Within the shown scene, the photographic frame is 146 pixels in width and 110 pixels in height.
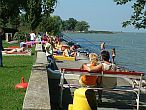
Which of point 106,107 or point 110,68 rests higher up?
point 110,68

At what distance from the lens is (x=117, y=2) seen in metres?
9.35

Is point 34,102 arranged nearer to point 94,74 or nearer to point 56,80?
point 94,74

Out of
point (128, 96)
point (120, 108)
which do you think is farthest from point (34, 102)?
point (128, 96)

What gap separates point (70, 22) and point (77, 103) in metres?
166

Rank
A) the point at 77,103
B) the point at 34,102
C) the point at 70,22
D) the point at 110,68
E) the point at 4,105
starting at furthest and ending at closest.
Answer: the point at 70,22 < the point at 110,68 < the point at 4,105 < the point at 77,103 < the point at 34,102

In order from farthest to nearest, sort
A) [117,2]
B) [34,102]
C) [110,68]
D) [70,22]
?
[70,22]
[110,68]
[117,2]
[34,102]

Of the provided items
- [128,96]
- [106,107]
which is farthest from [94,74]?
[128,96]

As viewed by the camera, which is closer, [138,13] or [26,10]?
[138,13]

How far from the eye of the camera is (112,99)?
35.1 feet

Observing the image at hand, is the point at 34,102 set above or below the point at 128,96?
above

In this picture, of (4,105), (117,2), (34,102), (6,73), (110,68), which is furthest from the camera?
(6,73)

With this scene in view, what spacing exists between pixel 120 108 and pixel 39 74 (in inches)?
87.3

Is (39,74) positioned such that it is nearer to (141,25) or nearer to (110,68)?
(110,68)

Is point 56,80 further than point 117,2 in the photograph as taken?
Yes
